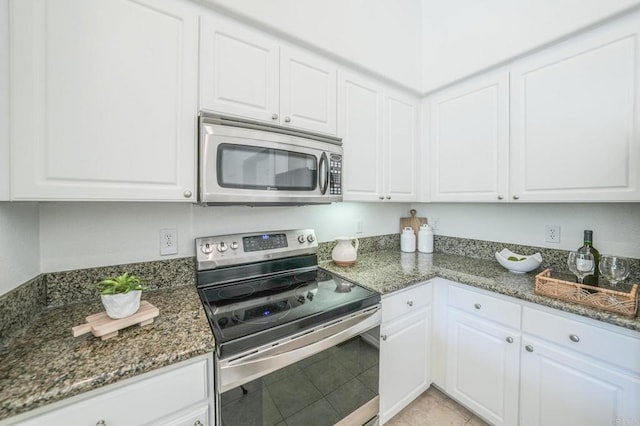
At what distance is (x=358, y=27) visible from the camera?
1678mm

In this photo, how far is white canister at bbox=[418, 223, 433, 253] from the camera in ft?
7.13

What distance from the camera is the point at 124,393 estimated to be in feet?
2.40

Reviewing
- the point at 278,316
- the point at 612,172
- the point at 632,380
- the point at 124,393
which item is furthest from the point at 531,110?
the point at 124,393

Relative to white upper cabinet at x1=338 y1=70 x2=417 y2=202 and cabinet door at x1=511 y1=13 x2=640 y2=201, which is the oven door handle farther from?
cabinet door at x1=511 y1=13 x2=640 y2=201

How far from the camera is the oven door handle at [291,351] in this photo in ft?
2.81

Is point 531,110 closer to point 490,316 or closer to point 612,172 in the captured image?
point 612,172

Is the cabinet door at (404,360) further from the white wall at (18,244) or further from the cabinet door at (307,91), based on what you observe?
the white wall at (18,244)

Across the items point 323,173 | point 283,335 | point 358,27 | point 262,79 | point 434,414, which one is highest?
point 358,27

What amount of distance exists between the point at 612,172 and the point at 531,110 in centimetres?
52

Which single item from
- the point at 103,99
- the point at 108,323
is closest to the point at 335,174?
the point at 103,99

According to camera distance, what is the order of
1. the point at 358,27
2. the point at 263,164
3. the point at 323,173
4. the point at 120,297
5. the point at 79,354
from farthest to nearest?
the point at 358,27, the point at 323,173, the point at 263,164, the point at 120,297, the point at 79,354

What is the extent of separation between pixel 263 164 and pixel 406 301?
113cm

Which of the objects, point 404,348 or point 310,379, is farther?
point 404,348

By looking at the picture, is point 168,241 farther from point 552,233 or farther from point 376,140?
point 552,233
